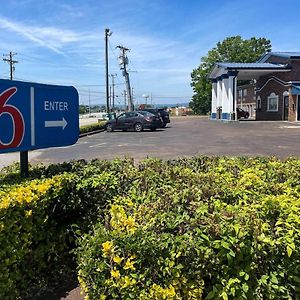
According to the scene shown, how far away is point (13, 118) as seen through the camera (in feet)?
12.4

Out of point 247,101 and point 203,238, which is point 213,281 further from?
point 247,101

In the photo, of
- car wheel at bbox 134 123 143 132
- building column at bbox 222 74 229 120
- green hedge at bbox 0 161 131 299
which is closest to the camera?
green hedge at bbox 0 161 131 299

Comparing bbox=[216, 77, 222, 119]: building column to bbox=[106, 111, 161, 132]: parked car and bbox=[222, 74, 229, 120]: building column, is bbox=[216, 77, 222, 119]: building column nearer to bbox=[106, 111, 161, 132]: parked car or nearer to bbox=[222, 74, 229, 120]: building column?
bbox=[222, 74, 229, 120]: building column

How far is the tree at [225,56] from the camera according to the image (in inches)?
2933

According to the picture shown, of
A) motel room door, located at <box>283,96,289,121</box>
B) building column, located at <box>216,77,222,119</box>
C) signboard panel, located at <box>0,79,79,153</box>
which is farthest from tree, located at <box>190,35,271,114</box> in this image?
signboard panel, located at <box>0,79,79,153</box>

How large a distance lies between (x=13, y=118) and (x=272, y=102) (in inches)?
1651

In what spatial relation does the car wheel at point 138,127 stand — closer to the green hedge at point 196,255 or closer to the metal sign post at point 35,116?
the metal sign post at point 35,116

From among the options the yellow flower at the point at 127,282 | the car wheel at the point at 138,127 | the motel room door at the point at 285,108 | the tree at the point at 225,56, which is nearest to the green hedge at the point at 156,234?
the yellow flower at the point at 127,282

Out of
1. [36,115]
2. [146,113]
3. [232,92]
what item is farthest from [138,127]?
[36,115]

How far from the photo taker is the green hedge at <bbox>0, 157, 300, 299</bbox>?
2330mm

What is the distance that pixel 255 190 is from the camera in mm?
→ 3391

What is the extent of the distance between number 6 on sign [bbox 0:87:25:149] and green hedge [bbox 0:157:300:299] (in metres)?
0.36

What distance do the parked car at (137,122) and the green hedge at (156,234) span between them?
24.8 meters

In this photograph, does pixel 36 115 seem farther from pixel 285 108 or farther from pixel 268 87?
pixel 268 87
